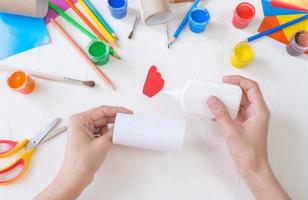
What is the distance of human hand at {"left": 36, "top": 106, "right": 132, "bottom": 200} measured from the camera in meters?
0.71

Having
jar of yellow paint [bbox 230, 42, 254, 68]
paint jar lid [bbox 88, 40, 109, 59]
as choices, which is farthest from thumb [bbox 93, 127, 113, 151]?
jar of yellow paint [bbox 230, 42, 254, 68]

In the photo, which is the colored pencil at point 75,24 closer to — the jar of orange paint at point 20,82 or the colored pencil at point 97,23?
the colored pencil at point 97,23

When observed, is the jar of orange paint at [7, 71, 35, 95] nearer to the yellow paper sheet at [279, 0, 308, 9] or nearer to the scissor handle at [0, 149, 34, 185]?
the scissor handle at [0, 149, 34, 185]

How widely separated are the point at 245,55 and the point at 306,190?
0.36 meters

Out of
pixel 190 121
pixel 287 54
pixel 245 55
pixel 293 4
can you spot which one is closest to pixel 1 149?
pixel 190 121

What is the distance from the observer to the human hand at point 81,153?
0.71 m

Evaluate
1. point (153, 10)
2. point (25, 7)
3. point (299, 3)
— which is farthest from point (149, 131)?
point (299, 3)

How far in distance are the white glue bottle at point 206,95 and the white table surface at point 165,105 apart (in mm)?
76

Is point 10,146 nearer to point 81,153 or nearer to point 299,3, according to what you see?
point 81,153

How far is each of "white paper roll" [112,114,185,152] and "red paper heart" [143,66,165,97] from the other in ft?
0.44

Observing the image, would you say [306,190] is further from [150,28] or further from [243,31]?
[150,28]

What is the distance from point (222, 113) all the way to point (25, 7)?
572mm

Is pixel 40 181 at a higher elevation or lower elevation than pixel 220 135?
higher

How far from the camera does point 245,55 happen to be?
0.92 meters
